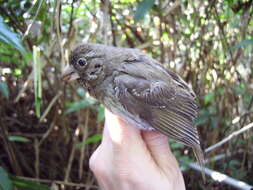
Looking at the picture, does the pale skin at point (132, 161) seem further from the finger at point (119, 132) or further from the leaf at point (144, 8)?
the leaf at point (144, 8)

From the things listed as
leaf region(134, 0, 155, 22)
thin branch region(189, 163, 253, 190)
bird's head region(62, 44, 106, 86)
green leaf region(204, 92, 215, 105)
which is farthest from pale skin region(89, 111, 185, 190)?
green leaf region(204, 92, 215, 105)

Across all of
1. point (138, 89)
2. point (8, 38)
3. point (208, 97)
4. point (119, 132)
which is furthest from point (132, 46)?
point (8, 38)

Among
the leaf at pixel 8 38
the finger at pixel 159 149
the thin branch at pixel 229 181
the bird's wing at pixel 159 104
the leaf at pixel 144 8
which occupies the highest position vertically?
the leaf at pixel 144 8

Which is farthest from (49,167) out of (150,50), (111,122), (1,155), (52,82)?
(111,122)

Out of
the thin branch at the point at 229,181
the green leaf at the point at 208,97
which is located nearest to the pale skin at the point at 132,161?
the thin branch at the point at 229,181

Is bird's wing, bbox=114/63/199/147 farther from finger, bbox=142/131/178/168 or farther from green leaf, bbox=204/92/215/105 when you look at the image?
green leaf, bbox=204/92/215/105

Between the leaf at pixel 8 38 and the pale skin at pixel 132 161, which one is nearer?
the leaf at pixel 8 38
